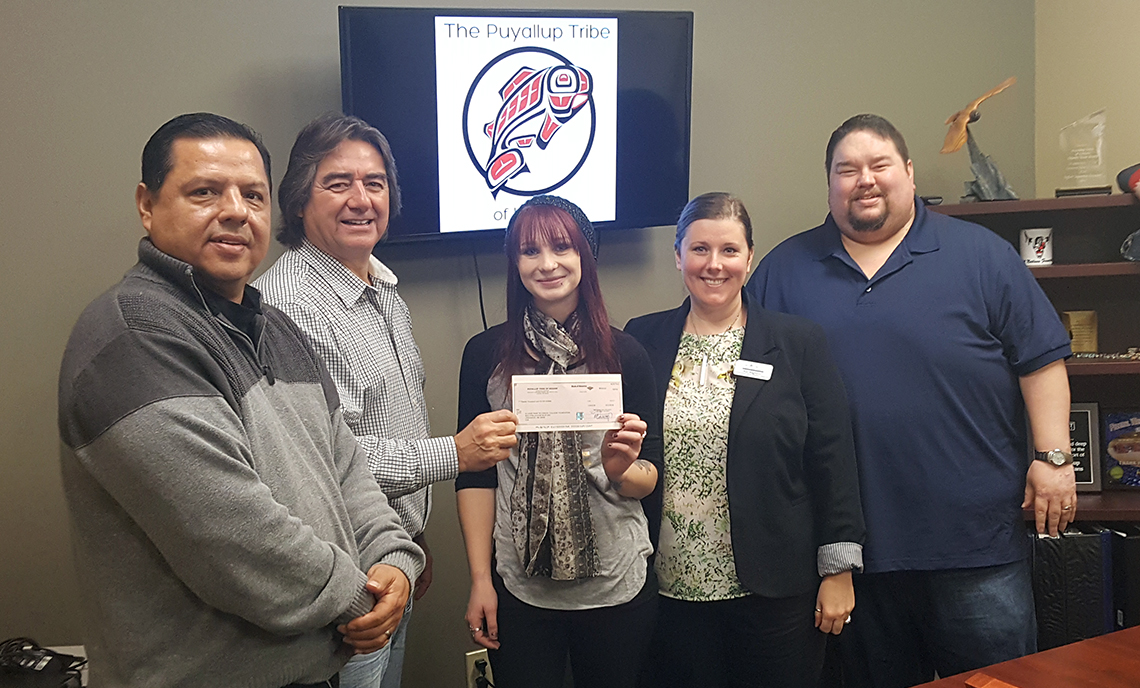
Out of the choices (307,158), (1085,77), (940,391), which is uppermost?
(1085,77)

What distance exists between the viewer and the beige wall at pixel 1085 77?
9.43 feet

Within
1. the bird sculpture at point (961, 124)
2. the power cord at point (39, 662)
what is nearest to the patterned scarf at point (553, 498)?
the power cord at point (39, 662)

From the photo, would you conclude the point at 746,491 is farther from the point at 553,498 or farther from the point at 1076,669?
the point at 1076,669

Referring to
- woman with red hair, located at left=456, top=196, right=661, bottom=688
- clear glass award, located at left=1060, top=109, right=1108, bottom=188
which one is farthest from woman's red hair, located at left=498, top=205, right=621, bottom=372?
clear glass award, located at left=1060, top=109, right=1108, bottom=188

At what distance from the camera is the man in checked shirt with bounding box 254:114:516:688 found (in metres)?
1.66

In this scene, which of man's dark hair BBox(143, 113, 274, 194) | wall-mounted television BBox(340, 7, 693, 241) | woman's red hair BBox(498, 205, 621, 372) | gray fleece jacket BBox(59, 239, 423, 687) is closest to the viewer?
gray fleece jacket BBox(59, 239, 423, 687)

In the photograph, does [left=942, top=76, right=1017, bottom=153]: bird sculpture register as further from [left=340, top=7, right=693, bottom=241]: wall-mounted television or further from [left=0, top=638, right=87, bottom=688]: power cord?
[left=0, top=638, right=87, bottom=688]: power cord

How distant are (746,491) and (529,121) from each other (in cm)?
129

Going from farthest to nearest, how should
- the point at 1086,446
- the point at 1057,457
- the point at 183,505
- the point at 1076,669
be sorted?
the point at 1086,446 → the point at 1057,457 → the point at 1076,669 → the point at 183,505

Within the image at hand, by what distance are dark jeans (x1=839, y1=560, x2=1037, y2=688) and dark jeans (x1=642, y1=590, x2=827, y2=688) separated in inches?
13.9

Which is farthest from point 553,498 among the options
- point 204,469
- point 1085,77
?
point 1085,77

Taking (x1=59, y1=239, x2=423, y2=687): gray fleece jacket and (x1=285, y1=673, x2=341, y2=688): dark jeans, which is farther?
(x1=285, y1=673, x2=341, y2=688): dark jeans

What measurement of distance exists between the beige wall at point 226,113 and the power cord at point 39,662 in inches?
5.5

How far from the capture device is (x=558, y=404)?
1785 mm
